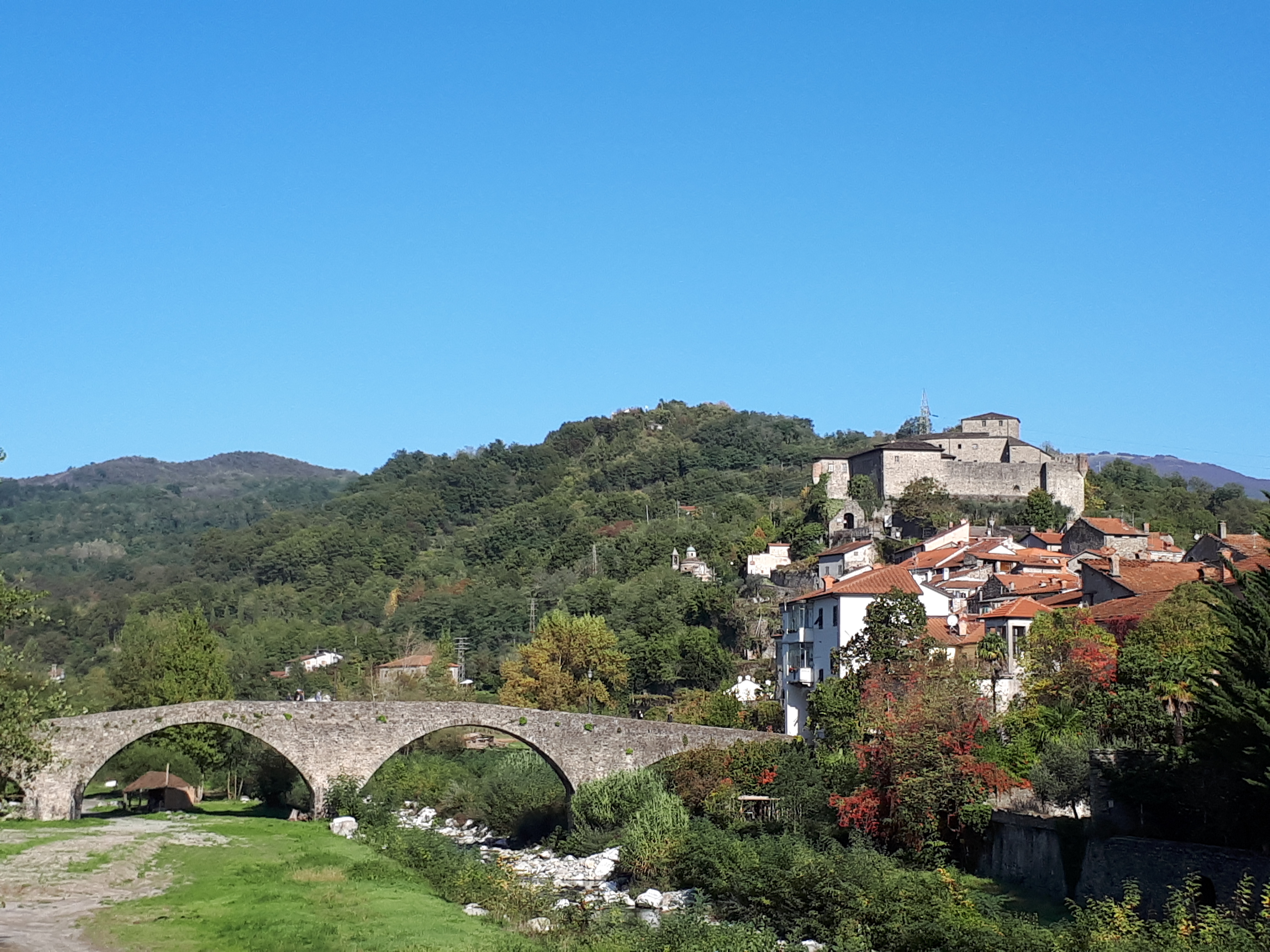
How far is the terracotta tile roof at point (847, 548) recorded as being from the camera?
6469 centimetres

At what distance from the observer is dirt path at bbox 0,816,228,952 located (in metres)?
24.2

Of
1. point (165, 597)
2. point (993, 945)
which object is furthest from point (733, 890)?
point (165, 597)

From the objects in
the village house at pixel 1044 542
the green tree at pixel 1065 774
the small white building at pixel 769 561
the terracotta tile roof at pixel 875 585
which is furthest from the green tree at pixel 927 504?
the green tree at pixel 1065 774

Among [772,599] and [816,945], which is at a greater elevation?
[772,599]

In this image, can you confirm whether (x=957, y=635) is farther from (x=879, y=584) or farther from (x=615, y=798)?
(x=615, y=798)

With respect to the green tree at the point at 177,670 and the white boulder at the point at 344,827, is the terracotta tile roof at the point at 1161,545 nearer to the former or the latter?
the white boulder at the point at 344,827

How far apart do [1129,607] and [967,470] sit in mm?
37489

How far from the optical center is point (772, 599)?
6494 cm

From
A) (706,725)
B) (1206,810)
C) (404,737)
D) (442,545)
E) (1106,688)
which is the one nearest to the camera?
(1206,810)

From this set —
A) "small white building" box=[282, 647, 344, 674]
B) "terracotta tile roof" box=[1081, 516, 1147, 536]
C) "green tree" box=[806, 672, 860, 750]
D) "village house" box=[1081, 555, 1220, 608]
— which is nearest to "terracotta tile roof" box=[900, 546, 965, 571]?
"terracotta tile roof" box=[1081, 516, 1147, 536]

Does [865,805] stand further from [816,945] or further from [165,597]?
[165,597]

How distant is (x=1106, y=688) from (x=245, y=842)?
21709 millimetres

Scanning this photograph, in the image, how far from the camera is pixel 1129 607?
3981cm

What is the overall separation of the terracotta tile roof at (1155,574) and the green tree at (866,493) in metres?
27.2
